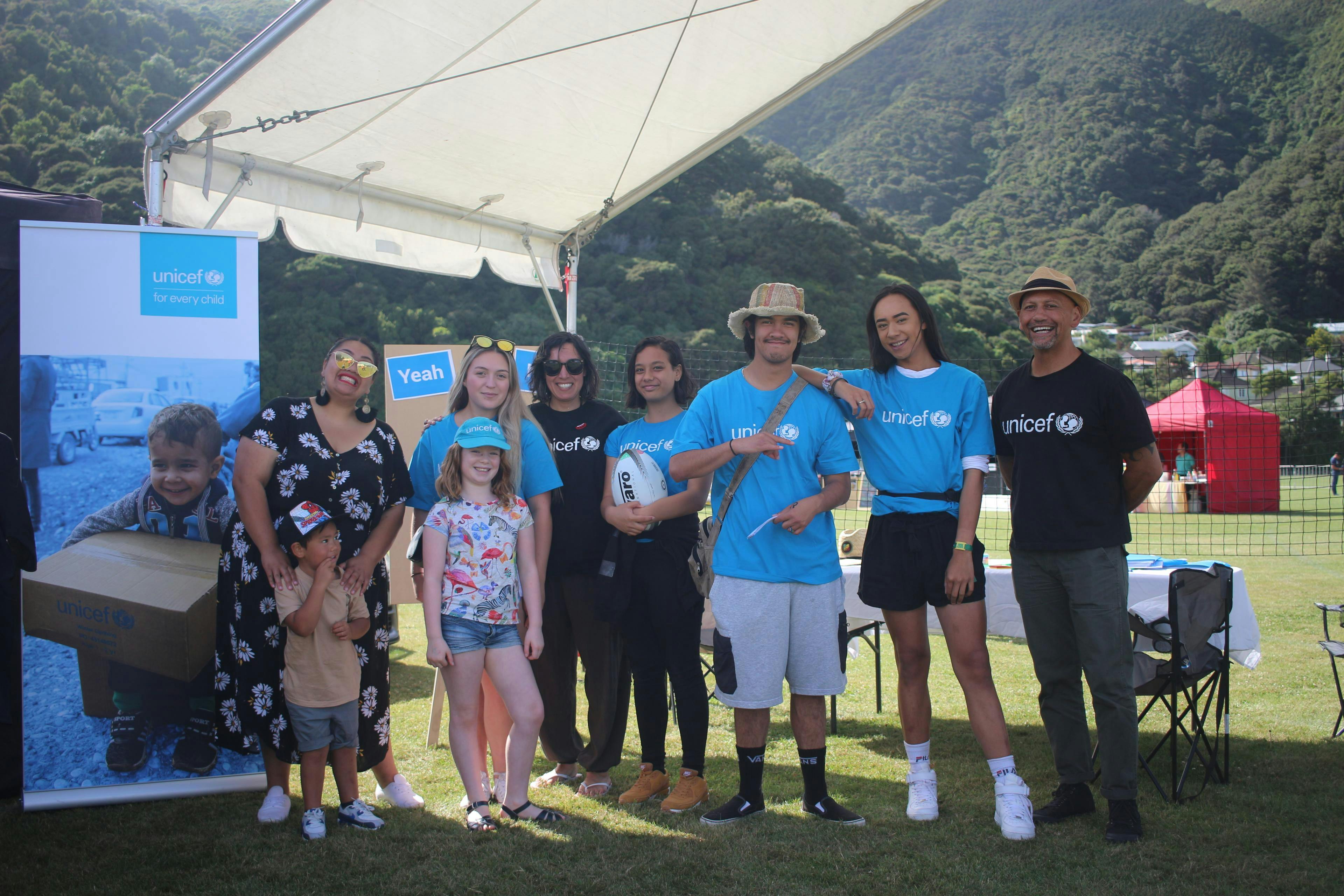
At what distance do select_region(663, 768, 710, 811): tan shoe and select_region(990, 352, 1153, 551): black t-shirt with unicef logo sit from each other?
137 centimetres

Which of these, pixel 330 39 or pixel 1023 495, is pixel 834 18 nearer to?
pixel 330 39

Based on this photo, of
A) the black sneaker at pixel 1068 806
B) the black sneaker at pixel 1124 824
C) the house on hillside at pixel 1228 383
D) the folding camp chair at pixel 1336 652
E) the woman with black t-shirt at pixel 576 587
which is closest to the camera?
the black sneaker at pixel 1124 824

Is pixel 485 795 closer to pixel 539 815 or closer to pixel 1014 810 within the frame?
pixel 539 815

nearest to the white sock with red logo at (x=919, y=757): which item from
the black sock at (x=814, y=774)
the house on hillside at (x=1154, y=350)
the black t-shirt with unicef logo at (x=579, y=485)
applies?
the black sock at (x=814, y=774)

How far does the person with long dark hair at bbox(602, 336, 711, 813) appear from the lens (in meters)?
3.10

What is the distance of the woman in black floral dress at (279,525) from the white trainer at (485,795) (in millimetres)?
350

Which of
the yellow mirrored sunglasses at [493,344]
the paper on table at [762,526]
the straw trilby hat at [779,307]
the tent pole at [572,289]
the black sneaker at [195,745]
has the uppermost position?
the tent pole at [572,289]

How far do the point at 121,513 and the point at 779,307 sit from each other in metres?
2.49

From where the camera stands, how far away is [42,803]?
311 centimetres

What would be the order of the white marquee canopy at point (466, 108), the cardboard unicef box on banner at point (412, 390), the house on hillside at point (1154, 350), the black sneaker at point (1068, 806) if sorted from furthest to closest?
the house on hillside at point (1154, 350) → the cardboard unicef box on banner at point (412, 390) → the white marquee canopy at point (466, 108) → the black sneaker at point (1068, 806)

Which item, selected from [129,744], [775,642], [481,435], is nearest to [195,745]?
[129,744]

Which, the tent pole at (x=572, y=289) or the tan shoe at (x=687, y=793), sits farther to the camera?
the tent pole at (x=572, y=289)

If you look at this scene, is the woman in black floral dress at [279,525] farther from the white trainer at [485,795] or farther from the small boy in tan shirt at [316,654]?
the white trainer at [485,795]

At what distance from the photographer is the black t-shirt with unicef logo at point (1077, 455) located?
286 centimetres
